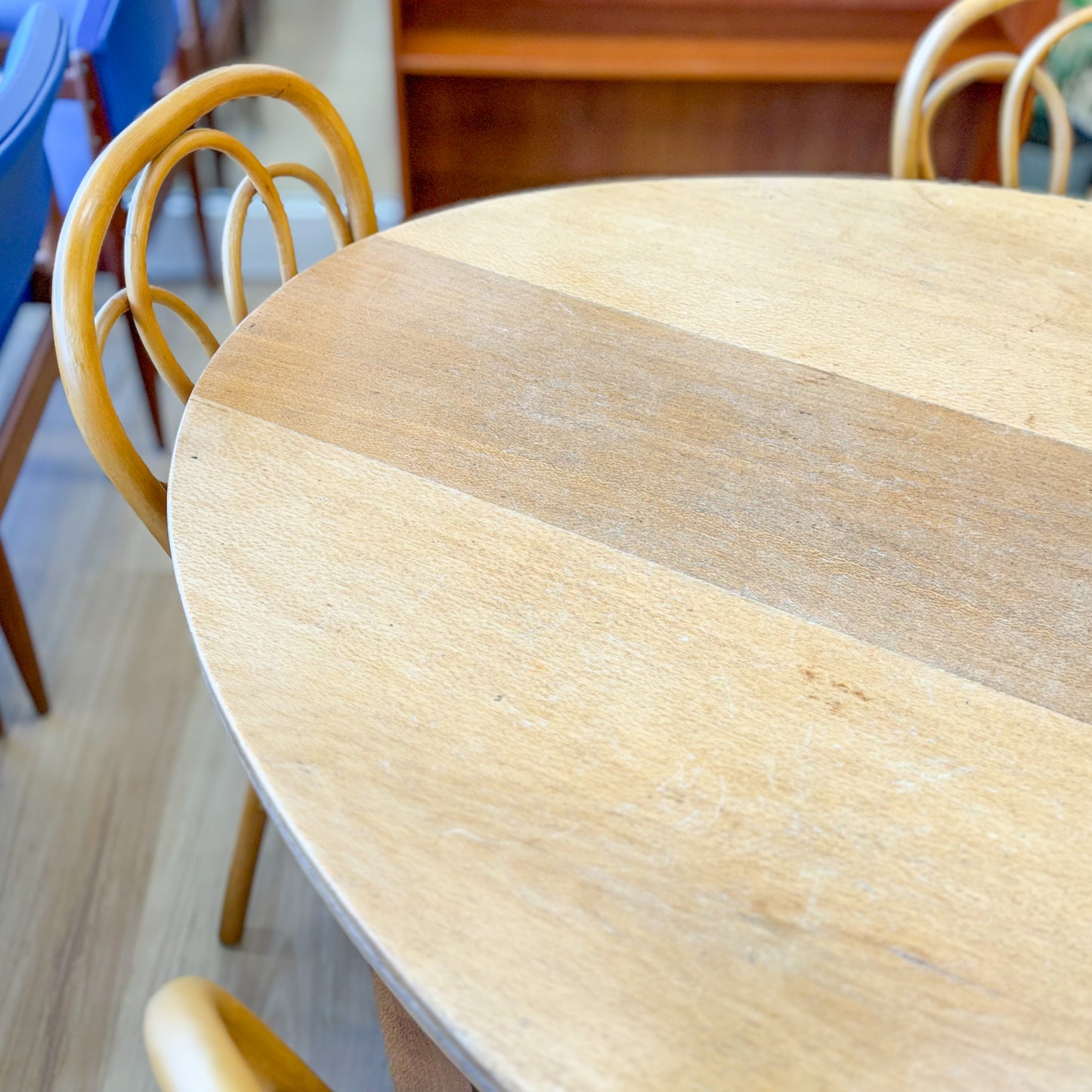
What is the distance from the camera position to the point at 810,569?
0.66 metres

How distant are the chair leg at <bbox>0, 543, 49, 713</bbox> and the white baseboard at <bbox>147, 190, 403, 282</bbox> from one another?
40.7 inches

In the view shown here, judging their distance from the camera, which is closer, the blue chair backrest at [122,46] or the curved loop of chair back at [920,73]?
the curved loop of chair back at [920,73]

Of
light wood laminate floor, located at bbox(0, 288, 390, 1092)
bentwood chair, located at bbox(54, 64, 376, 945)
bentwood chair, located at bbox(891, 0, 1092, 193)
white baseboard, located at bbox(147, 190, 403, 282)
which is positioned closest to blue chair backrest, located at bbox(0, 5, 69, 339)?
bentwood chair, located at bbox(54, 64, 376, 945)

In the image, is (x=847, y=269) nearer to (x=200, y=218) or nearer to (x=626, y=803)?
(x=626, y=803)

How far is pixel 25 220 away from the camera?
3.69 feet

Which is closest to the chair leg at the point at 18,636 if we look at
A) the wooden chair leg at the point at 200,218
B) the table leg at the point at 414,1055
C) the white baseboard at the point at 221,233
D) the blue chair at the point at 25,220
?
the blue chair at the point at 25,220

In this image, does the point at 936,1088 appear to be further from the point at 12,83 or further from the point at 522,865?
the point at 12,83

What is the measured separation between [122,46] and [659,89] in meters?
0.90

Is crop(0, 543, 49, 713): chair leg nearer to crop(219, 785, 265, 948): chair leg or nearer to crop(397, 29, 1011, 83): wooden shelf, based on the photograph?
crop(219, 785, 265, 948): chair leg

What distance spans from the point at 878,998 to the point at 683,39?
67.9 inches

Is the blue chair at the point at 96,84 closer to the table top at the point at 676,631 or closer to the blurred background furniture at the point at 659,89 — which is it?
the blurred background furniture at the point at 659,89

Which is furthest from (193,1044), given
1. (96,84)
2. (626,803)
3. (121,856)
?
(96,84)

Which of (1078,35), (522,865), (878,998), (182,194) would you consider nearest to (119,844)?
(522,865)

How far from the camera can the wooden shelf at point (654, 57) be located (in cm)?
175
